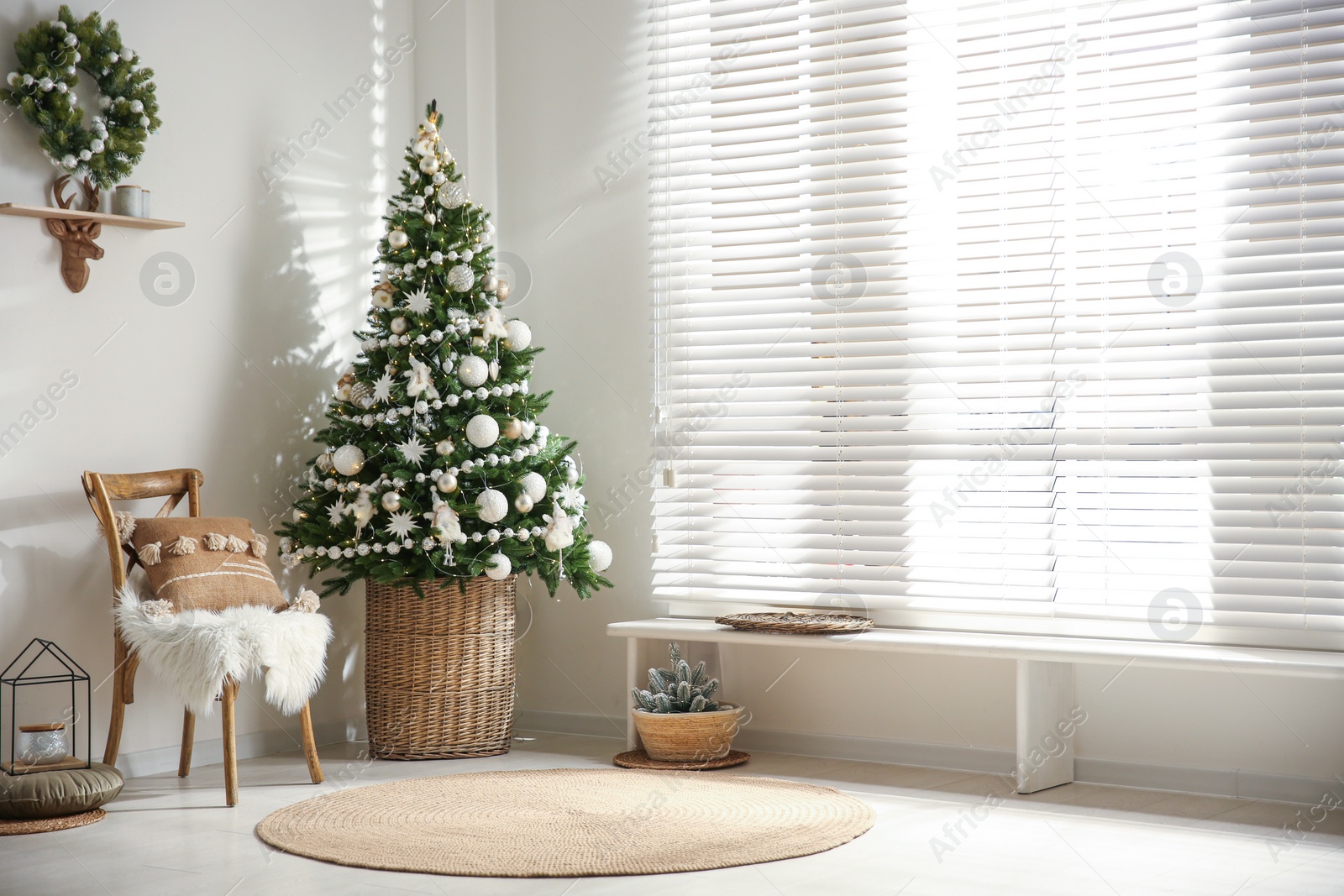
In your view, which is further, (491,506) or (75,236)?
(491,506)

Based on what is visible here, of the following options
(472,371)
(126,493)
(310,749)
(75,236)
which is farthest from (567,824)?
(75,236)

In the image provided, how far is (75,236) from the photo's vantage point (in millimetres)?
3627

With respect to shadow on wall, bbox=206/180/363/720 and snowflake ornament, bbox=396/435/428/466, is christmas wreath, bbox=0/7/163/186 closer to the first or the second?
shadow on wall, bbox=206/180/363/720

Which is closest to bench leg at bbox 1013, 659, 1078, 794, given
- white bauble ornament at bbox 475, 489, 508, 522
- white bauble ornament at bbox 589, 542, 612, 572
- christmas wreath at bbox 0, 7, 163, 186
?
white bauble ornament at bbox 589, 542, 612, 572

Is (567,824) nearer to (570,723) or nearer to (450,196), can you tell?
(570,723)

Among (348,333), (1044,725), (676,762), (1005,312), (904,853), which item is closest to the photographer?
(904,853)

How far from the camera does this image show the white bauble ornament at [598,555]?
13.7ft

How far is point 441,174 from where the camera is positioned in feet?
13.6

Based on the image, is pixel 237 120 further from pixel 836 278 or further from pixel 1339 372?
pixel 1339 372

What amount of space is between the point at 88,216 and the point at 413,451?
118 cm

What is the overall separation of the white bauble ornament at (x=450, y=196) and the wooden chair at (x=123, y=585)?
119 cm

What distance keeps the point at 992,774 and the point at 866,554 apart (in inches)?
31.1

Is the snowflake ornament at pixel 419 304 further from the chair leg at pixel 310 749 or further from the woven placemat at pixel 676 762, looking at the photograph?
the woven placemat at pixel 676 762

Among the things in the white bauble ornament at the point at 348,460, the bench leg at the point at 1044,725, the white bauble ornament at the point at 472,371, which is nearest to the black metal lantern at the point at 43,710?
the white bauble ornament at the point at 348,460
